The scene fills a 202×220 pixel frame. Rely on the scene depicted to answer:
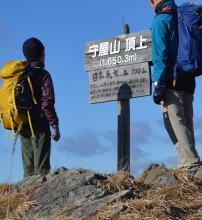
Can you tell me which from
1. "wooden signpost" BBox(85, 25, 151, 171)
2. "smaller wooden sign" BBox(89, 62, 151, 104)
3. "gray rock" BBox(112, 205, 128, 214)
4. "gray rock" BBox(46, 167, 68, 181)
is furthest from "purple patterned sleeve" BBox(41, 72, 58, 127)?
"smaller wooden sign" BBox(89, 62, 151, 104)

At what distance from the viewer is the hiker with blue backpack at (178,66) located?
23.0ft

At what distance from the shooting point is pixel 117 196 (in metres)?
5.46

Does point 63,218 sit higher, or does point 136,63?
point 136,63

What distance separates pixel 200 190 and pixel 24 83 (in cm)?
285

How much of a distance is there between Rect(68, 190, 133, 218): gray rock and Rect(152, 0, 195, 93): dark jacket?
77.2 inches

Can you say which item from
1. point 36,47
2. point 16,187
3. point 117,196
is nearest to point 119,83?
point 36,47

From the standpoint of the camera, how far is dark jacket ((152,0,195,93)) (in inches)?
276

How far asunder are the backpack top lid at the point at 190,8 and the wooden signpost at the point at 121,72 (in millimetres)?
2633

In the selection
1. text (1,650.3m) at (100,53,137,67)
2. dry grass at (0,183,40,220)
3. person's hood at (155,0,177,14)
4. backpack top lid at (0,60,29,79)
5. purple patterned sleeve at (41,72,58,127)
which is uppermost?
A: person's hood at (155,0,177,14)

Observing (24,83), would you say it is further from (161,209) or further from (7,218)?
(161,209)

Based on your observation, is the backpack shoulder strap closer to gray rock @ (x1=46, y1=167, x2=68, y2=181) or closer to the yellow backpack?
the yellow backpack

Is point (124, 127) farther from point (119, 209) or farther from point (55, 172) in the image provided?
point (119, 209)

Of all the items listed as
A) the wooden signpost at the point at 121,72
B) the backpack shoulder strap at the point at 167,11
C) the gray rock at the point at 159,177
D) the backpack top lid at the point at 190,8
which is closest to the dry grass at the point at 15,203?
the gray rock at the point at 159,177

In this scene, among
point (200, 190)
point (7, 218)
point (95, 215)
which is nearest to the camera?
point (95, 215)
